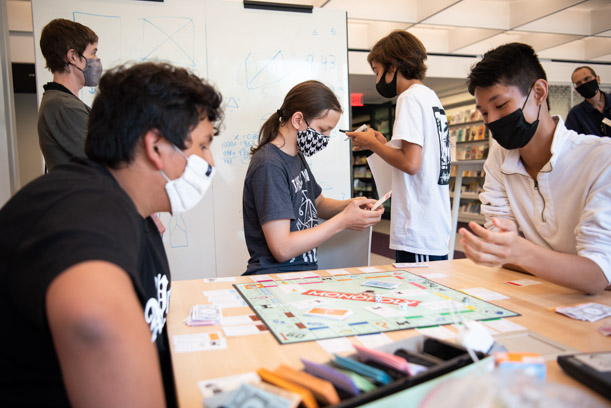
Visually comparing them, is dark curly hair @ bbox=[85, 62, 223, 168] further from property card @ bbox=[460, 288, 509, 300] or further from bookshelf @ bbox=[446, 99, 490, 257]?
bookshelf @ bbox=[446, 99, 490, 257]

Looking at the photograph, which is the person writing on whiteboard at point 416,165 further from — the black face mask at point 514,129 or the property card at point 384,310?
the property card at point 384,310

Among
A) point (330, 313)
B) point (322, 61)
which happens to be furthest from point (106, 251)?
point (322, 61)

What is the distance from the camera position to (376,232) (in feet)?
25.0

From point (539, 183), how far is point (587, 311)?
50cm

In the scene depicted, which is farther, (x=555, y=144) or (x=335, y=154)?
(x=335, y=154)

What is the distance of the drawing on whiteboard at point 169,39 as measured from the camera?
8.89 feet

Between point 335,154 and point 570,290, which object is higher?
point 335,154

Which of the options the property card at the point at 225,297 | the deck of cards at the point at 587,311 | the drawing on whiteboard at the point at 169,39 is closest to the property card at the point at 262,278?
the property card at the point at 225,297

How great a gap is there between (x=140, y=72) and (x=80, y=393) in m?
0.60

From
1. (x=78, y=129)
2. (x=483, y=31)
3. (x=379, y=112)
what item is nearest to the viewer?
(x=78, y=129)

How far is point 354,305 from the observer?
1131mm

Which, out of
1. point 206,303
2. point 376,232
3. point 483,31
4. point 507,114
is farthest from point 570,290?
point 376,232

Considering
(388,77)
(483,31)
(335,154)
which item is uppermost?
(483,31)

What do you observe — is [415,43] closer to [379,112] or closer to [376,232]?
[376,232]
